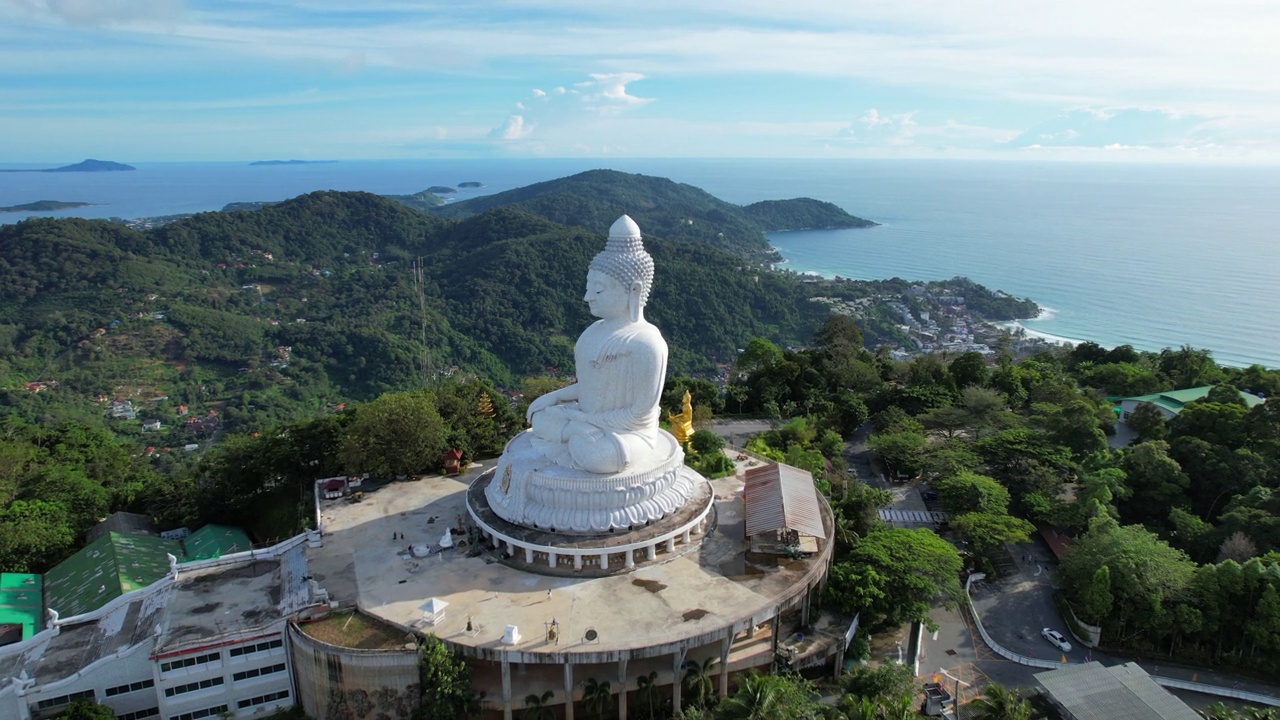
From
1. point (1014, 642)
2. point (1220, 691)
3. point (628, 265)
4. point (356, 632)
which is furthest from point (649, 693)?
point (1220, 691)

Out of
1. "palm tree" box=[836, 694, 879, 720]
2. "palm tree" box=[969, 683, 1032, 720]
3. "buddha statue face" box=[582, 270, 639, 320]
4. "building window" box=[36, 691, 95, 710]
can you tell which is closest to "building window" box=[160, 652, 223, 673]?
"building window" box=[36, 691, 95, 710]

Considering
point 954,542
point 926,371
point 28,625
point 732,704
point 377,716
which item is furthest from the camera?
point 926,371

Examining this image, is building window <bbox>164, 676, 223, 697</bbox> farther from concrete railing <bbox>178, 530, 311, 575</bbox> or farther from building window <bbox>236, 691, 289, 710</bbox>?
concrete railing <bbox>178, 530, 311, 575</bbox>

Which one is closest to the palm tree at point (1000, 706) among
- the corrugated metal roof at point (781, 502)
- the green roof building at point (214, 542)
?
the corrugated metal roof at point (781, 502)

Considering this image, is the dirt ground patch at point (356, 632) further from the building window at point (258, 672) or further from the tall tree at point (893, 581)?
the tall tree at point (893, 581)

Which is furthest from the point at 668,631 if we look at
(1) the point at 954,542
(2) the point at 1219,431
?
(2) the point at 1219,431

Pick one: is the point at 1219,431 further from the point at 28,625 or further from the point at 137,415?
the point at 137,415
